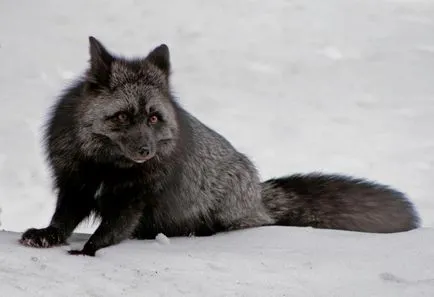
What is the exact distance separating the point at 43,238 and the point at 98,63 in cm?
129

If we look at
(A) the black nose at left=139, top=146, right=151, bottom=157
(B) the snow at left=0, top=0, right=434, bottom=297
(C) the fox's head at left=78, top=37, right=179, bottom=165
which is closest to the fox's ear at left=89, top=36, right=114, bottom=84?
(C) the fox's head at left=78, top=37, right=179, bottom=165

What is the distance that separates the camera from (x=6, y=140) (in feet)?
36.1

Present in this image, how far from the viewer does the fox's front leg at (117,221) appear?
19.6 feet

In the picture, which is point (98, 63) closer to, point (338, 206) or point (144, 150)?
point (144, 150)

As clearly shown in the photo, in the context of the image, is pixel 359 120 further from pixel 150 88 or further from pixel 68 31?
pixel 150 88

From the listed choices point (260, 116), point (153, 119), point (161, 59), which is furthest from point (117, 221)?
point (260, 116)

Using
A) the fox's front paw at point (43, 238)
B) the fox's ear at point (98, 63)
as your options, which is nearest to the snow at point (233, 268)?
the fox's front paw at point (43, 238)

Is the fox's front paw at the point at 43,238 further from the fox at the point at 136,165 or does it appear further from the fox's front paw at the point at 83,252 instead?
the fox's front paw at the point at 83,252

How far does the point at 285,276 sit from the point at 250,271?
0.72 ft

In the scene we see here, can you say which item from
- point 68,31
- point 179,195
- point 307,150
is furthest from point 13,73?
point 179,195

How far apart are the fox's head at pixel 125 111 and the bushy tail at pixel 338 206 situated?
1.60m

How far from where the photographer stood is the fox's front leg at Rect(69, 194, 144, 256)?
5.99m

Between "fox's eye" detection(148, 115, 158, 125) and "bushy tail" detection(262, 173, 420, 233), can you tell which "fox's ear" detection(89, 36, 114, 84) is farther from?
"bushy tail" detection(262, 173, 420, 233)

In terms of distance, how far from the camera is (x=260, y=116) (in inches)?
509
